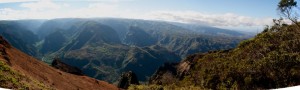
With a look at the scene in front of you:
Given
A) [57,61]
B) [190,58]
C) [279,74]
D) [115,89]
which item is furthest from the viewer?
→ [190,58]

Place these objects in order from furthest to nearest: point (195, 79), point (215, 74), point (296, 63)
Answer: point (195, 79), point (215, 74), point (296, 63)

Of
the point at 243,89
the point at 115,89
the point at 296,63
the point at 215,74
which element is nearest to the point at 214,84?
the point at 215,74

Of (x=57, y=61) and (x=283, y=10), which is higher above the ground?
(x=283, y=10)

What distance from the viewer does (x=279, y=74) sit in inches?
1081

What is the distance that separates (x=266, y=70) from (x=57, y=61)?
50.4 metres

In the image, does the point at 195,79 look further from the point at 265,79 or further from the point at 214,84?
the point at 265,79

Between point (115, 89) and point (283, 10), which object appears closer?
point (283, 10)

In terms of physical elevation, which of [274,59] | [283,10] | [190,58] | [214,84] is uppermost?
[283,10]

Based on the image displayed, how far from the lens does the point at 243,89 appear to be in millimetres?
31359

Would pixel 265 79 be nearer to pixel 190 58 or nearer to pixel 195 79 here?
pixel 195 79

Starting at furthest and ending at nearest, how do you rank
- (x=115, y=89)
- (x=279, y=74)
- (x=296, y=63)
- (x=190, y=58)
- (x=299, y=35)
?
(x=190, y=58)
(x=115, y=89)
(x=299, y=35)
(x=279, y=74)
(x=296, y=63)

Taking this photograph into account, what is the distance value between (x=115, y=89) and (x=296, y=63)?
1499 inches

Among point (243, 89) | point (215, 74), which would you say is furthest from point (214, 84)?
point (243, 89)

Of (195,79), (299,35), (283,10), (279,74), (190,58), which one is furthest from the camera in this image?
(190,58)
